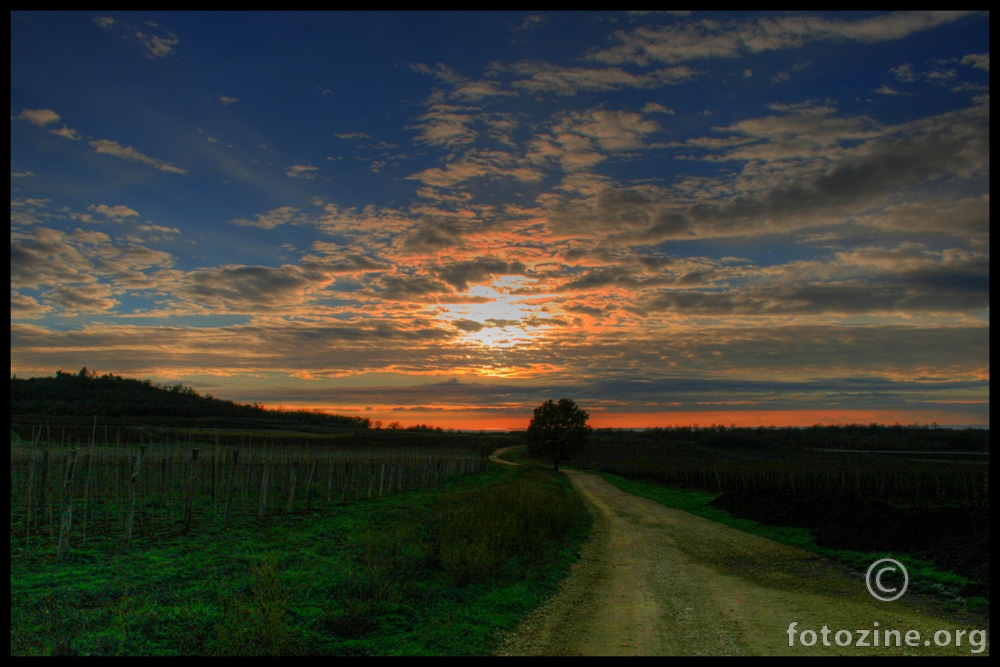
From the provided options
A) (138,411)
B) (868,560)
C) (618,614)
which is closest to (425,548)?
(618,614)

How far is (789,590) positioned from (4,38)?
1382 cm

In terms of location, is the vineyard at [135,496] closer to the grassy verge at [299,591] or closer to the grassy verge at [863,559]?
the grassy verge at [299,591]

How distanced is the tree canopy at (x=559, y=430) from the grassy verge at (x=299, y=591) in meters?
46.8

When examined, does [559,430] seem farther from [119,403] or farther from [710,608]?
[119,403]

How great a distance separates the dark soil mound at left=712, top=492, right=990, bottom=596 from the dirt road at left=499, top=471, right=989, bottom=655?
1.90m

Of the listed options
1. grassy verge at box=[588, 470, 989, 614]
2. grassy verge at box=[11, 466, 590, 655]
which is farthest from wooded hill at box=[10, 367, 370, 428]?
grassy verge at box=[588, 470, 989, 614]

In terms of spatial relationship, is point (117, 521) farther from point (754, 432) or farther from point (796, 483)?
point (754, 432)

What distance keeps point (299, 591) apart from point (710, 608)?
7.31 meters

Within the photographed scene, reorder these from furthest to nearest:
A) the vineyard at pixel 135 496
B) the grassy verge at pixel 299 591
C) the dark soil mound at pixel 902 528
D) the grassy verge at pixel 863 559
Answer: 1. the vineyard at pixel 135 496
2. the dark soil mound at pixel 902 528
3. the grassy verge at pixel 863 559
4. the grassy verge at pixel 299 591

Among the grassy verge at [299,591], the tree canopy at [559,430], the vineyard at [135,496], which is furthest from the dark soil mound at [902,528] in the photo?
the tree canopy at [559,430]

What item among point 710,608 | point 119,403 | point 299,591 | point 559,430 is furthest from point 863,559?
point 119,403

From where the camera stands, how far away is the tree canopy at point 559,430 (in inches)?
2497

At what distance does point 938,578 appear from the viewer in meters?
11.5

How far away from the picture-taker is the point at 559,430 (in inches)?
2516
